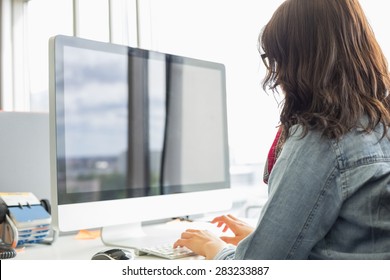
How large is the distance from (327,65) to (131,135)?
0.59 metres

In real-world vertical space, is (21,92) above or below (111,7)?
below

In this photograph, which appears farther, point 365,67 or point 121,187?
point 121,187

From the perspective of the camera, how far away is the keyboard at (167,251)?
1.02 meters

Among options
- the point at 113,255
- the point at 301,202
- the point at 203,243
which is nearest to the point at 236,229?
the point at 203,243

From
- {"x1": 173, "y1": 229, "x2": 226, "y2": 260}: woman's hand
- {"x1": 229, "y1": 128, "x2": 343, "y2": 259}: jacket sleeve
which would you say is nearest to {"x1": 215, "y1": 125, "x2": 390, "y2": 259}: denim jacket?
{"x1": 229, "y1": 128, "x2": 343, "y2": 259}: jacket sleeve

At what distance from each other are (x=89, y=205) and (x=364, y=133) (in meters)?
0.64

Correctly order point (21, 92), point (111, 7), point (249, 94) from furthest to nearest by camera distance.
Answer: point (21, 92) < point (111, 7) < point (249, 94)

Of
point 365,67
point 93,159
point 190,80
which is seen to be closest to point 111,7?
point 190,80

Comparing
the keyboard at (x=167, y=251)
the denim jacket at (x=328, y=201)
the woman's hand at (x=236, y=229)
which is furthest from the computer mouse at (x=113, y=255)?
the denim jacket at (x=328, y=201)

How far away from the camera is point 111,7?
96.3 inches

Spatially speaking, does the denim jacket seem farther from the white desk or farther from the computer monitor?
the computer monitor

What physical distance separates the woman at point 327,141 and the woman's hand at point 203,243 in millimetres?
189

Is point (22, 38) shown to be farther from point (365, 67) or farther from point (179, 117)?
point (365, 67)
